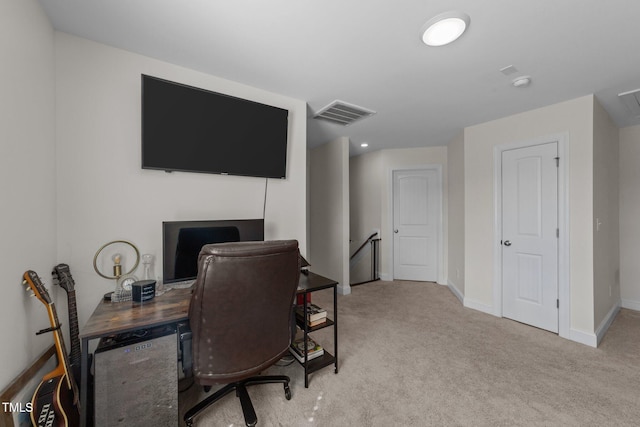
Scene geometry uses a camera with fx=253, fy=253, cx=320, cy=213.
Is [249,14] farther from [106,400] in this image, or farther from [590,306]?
[590,306]

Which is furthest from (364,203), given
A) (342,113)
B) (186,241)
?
(186,241)

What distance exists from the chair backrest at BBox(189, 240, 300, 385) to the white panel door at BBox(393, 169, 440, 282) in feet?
12.4

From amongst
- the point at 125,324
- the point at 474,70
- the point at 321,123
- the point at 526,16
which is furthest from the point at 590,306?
the point at 125,324

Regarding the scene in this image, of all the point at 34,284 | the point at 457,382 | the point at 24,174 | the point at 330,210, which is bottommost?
the point at 457,382

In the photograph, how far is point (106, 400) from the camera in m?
1.20

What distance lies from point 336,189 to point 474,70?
2.42 metres

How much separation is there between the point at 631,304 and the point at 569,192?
2.28 m

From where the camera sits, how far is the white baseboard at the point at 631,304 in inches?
132

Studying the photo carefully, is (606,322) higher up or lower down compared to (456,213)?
lower down

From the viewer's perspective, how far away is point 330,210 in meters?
4.27

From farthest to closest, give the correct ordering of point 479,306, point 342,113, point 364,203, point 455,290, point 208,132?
point 364,203
point 455,290
point 479,306
point 342,113
point 208,132

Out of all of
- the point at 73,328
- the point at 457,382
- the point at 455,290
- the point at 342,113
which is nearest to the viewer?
the point at 73,328

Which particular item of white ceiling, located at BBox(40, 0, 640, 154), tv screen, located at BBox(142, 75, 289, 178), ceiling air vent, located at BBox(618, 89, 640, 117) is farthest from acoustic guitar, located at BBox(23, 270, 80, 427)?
ceiling air vent, located at BBox(618, 89, 640, 117)

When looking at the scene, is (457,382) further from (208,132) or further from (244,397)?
(208,132)
